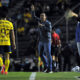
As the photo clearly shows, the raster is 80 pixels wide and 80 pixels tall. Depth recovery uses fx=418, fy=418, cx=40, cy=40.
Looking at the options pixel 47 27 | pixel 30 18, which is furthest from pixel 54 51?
pixel 30 18

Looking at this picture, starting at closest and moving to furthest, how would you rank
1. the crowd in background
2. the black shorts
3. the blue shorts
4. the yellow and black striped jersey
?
the yellow and black striped jersey → the blue shorts → the black shorts → the crowd in background

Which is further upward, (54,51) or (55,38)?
(55,38)

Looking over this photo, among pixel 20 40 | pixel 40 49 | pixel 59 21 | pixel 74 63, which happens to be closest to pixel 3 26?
pixel 40 49

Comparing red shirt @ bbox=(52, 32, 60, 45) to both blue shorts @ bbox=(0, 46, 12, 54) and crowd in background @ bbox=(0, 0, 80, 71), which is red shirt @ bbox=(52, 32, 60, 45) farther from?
→ crowd in background @ bbox=(0, 0, 80, 71)

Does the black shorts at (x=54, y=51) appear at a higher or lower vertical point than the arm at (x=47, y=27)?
lower

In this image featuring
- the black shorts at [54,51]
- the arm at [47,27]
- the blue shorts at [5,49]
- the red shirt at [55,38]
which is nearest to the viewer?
the blue shorts at [5,49]

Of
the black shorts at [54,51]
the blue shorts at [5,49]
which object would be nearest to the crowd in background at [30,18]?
the black shorts at [54,51]

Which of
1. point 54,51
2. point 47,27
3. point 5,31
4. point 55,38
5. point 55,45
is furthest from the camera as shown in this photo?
point 54,51

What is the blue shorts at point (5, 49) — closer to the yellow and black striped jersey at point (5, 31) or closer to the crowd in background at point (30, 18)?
the yellow and black striped jersey at point (5, 31)

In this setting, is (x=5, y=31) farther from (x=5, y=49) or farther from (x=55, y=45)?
(x=55, y=45)

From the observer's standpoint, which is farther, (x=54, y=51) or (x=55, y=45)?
(x=54, y=51)

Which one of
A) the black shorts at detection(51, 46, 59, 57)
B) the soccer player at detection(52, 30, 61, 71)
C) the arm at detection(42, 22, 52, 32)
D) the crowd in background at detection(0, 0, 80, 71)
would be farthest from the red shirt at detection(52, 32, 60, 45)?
the crowd in background at detection(0, 0, 80, 71)

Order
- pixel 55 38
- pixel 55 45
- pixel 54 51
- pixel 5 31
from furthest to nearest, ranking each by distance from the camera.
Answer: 1. pixel 54 51
2. pixel 55 45
3. pixel 55 38
4. pixel 5 31

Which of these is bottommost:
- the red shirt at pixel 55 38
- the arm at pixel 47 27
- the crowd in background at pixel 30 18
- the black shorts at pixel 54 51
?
the black shorts at pixel 54 51
